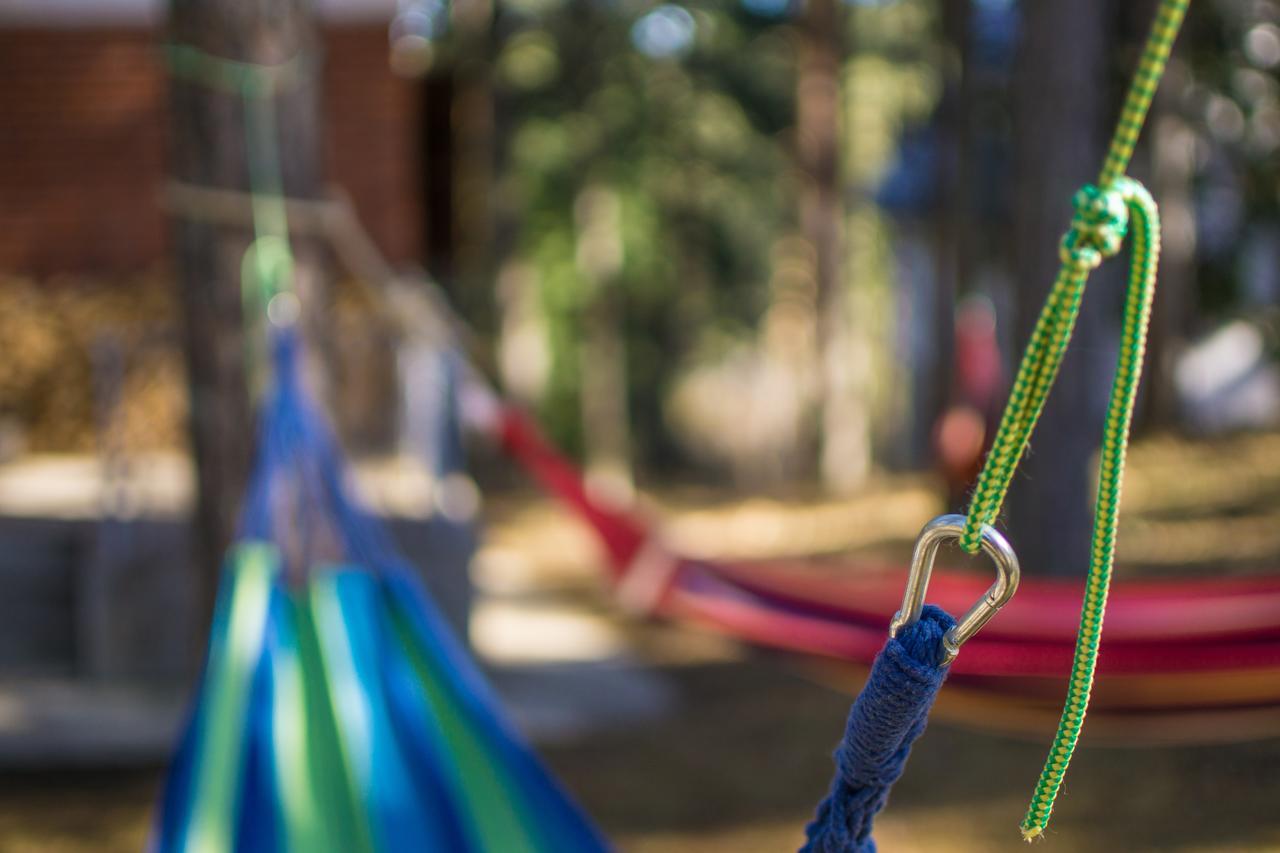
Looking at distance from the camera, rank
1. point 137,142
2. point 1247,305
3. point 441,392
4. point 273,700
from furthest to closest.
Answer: point 1247,305, point 137,142, point 441,392, point 273,700

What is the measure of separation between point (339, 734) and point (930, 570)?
109 cm

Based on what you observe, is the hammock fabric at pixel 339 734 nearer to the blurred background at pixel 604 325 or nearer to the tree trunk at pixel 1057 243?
the blurred background at pixel 604 325

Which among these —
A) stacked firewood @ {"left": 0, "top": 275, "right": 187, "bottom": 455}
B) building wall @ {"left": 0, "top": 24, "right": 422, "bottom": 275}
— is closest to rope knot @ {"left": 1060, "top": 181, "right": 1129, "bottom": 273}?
stacked firewood @ {"left": 0, "top": 275, "right": 187, "bottom": 455}

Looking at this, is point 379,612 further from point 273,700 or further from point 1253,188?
point 1253,188

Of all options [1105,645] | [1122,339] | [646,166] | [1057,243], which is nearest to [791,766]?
[1057,243]

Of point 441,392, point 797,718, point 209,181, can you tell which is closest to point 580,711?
point 797,718

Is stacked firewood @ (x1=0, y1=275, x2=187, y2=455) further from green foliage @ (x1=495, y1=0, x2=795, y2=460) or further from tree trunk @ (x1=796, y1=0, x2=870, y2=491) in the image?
green foliage @ (x1=495, y1=0, x2=795, y2=460)

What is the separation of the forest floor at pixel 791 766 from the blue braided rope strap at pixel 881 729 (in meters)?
0.55

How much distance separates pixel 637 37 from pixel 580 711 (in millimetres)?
10075

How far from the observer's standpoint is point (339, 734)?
5.87 feet

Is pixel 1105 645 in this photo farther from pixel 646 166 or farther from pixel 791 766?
pixel 646 166

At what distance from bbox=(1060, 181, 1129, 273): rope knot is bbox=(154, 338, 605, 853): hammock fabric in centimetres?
107

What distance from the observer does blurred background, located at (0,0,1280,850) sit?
318cm

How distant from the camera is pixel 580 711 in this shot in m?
4.43
